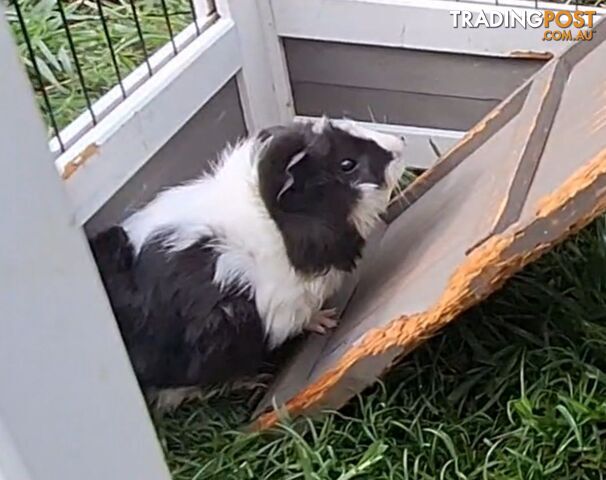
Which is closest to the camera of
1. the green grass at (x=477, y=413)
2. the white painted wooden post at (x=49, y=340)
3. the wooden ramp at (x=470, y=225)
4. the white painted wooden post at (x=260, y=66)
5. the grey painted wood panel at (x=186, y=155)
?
the white painted wooden post at (x=49, y=340)

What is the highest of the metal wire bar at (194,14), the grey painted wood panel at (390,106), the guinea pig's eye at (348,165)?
the metal wire bar at (194,14)

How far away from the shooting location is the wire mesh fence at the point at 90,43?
2131 mm

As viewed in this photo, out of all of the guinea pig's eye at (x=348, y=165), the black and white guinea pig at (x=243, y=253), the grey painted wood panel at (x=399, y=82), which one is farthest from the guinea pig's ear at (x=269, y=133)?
the grey painted wood panel at (x=399, y=82)

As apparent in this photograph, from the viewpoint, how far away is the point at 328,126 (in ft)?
6.23

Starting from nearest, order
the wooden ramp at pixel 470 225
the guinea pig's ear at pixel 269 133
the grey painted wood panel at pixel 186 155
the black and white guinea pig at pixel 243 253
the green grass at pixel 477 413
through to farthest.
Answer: the wooden ramp at pixel 470 225, the green grass at pixel 477 413, the black and white guinea pig at pixel 243 253, the guinea pig's ear at pixel 269 133, the grey painted wood panel at pixel 186 155

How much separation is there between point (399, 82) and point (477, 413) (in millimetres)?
886

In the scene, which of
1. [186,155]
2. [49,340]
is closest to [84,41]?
[186,155]

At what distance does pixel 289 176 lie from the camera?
1816 millimetres

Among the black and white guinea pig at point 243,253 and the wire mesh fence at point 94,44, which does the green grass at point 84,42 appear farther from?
the black and white guinea pig at point 243,253

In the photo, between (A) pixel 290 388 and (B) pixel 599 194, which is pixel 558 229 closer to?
(B) pixel 599 194

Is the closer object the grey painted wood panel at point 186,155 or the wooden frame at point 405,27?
the grey painted wood panel at point 186,155

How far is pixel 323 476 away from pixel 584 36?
Result: 3.21 ft

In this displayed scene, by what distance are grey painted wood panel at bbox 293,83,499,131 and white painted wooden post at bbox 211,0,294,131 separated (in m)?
0.05

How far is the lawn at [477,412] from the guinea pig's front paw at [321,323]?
0.17 m
